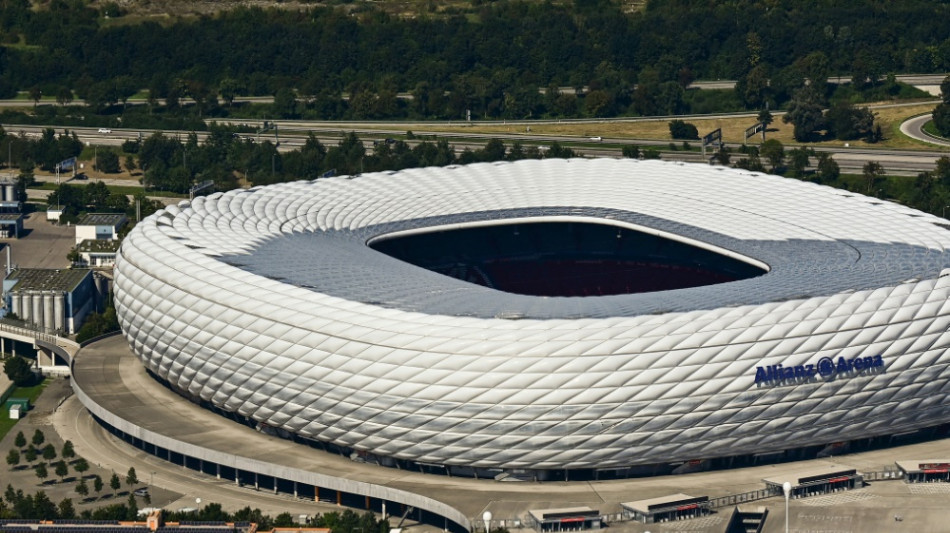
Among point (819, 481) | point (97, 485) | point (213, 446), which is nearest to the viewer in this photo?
point (819, 481)

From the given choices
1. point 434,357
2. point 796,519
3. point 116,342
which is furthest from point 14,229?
point 796,519

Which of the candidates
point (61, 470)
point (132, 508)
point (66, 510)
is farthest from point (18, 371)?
point (132, 508)

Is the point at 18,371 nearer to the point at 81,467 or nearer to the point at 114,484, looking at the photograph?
the point at 81,467

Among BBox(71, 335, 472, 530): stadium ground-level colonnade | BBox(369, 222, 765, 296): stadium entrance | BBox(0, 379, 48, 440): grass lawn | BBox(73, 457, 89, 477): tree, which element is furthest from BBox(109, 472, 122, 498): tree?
BBox(369, 222, 765, 296): stadium entrance

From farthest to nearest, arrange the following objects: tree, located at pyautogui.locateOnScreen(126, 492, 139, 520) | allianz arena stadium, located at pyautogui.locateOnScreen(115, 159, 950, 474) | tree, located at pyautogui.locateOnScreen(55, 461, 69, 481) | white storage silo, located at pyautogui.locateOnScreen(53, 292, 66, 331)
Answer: white storage silo, located at pyautogui.locateOnScreen(53, 292, 66, 331), tree, located at pyautogui.locateOnScreen(55, 461, 69, 481), tree, located at pyautogui.locateOnScreen(126, 492, 139, 520), allianz arena stadium, located at pyautogui.locateOnScreen(115, 159, 950, 474)

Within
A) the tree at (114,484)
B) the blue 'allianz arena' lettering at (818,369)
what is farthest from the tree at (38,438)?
the blue 'allianz arena' lettering at (818,369)

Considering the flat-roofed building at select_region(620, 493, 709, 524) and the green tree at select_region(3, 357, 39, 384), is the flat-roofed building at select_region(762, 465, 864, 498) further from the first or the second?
the green tree at select_region(3, 357, 39, 384)

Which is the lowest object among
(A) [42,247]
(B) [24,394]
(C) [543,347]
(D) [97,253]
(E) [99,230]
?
(B) [24,394]
